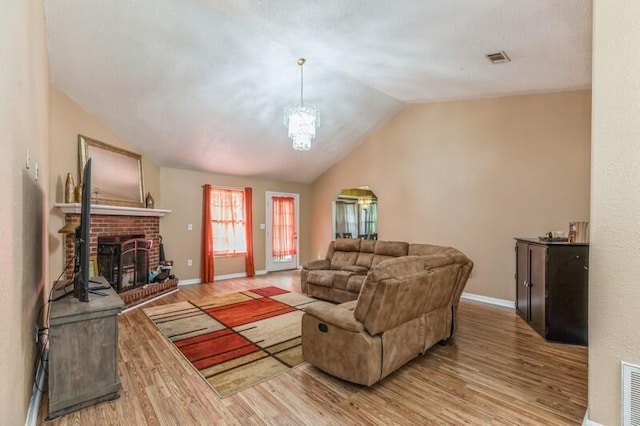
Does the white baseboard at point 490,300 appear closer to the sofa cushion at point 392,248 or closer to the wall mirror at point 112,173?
the sofa cushion at point 392,248

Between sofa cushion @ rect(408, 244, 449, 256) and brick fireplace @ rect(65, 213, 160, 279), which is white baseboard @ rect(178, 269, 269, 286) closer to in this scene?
brick fireplace @ rect(65, 213, 160, 279)

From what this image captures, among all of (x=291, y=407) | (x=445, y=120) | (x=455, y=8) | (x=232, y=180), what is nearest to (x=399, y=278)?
(x=291, y=407)

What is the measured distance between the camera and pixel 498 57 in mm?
3100

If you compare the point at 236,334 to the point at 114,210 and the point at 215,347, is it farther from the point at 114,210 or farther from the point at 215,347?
the point at 114,210

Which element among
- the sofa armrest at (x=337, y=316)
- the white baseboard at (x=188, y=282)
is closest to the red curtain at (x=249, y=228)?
the white baseboard at (x=188, y=282)

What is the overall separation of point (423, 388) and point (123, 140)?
536 centimetres

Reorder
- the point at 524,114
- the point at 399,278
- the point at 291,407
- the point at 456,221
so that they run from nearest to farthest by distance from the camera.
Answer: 1. the point at 291,407
2. the point at 399,278
3. the point at 524,114
4. the point at 456,221

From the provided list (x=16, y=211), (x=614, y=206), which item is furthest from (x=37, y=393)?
(x=614, y=206)

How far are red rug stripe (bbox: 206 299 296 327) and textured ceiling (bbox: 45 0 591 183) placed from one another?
2.87 metres

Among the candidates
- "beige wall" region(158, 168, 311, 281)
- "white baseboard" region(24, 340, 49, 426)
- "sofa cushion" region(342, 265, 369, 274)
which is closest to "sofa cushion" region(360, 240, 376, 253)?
"sofa cushion" region(342, 265, 369, 274)

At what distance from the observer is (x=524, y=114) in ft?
14.8

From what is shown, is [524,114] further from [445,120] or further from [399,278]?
[399,278]

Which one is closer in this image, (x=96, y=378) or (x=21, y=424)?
(x=21, y=424)

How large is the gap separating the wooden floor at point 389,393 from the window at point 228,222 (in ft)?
11.6
